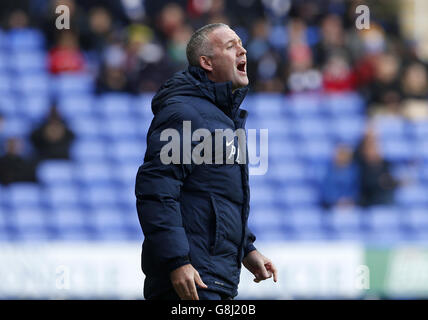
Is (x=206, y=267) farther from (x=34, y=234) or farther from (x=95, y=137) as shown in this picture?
(x=95, y=137)

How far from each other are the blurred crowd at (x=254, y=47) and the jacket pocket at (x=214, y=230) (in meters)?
5.91

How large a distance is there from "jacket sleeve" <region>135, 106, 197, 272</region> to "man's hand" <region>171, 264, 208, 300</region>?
20mm

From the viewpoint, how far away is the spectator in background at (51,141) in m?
9.05

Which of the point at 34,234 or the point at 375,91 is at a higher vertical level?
the point at 375,91

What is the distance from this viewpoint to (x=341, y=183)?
8.73 meters

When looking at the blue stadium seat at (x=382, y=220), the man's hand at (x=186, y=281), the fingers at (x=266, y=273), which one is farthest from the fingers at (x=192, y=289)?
the blue stadium seat at (x=382, y=220)

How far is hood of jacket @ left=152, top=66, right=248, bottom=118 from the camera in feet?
10.6

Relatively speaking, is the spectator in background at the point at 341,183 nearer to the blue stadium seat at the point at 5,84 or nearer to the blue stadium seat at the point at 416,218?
the blue stadium seat at the point at 416,218

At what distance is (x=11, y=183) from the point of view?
8930mm

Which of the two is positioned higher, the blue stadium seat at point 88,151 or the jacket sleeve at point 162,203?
the jacket sleeve at point 162,203

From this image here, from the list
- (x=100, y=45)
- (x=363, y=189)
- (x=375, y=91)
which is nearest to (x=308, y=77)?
(x=375, y=91)

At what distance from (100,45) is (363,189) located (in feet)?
10.5

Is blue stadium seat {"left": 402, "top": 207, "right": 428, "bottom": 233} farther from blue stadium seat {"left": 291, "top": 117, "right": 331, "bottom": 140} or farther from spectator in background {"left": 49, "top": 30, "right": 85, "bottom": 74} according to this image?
spectator in background {"left": 49, "top": 30, "right": 85, "bottom": 74}

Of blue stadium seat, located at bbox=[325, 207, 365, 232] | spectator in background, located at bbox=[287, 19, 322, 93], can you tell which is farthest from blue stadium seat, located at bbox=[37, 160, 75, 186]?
blue stadium seat, located at bbox=[325, 207, 365, 232]
